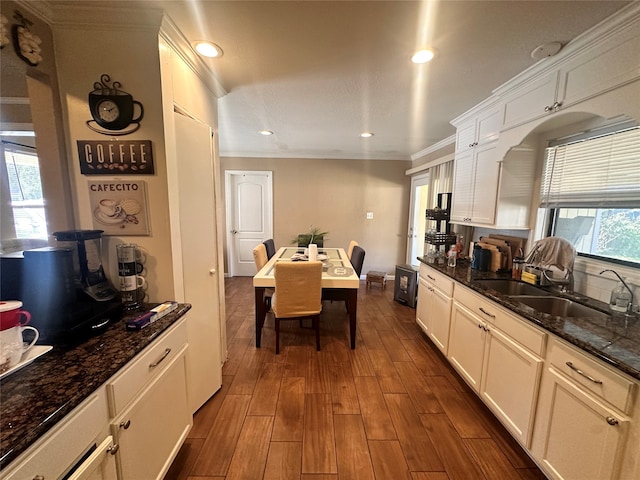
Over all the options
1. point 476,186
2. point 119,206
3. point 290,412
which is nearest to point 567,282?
point 476,186

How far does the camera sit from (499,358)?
1667 mm

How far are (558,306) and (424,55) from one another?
192 cm

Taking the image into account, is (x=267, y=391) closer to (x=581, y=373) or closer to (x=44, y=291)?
(x=44, y=291)

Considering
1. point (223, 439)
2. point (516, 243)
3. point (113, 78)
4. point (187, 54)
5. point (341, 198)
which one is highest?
point (187, 54)

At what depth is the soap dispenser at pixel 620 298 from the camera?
4.82ft

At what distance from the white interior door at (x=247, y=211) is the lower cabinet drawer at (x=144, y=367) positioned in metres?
3.73

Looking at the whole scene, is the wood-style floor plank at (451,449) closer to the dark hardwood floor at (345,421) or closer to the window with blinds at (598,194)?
the dark hardwood floor at (345,421)

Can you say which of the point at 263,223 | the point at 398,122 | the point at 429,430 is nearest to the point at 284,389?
the point at 429,430

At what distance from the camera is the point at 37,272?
105 centimetres

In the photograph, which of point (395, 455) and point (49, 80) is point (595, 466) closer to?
point (395, 455)

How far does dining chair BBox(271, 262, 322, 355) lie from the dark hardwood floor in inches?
17.1

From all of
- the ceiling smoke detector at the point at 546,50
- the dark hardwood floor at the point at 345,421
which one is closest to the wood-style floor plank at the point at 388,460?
the dark hardwood floor at the point at 345,421

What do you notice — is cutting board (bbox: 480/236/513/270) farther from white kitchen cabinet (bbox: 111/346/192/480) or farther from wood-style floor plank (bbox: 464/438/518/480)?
white kitchen cabinet (bbox: 111/346/192/480)

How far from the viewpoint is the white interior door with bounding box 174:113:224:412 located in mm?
1587
